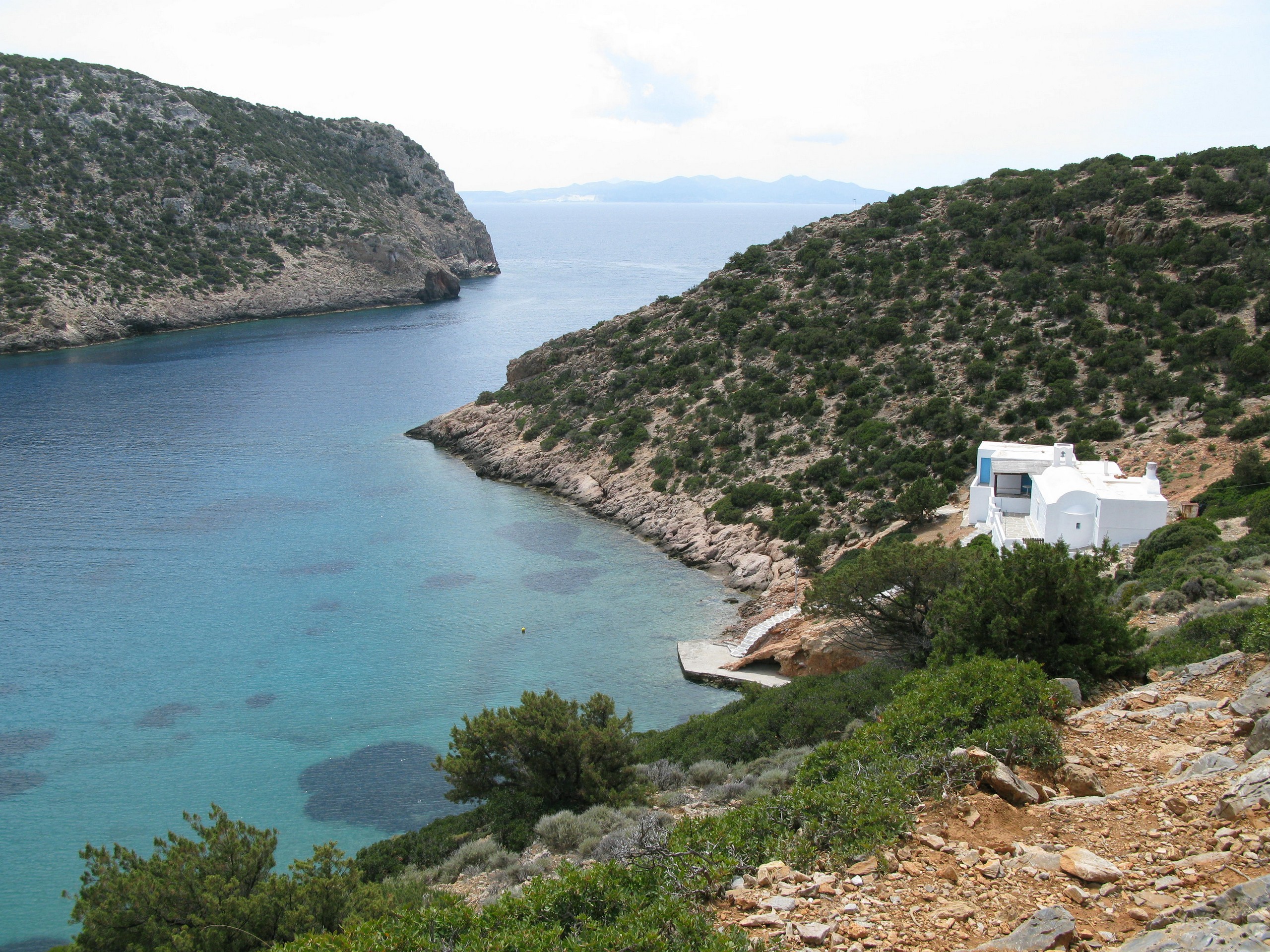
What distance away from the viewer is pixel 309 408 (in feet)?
194

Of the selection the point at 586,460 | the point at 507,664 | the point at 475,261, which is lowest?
the point at 507,664

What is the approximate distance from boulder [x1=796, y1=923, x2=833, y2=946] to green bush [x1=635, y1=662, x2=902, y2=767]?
8.21 m

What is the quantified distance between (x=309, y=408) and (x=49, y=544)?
25.3 m

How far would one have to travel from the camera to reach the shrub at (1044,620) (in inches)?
505

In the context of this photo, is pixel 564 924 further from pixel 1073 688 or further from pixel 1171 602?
pixel 1171 602

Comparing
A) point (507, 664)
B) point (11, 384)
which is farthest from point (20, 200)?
point (507, 664)

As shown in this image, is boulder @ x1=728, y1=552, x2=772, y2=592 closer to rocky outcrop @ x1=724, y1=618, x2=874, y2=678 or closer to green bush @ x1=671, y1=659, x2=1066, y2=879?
rocky outcrop @ x1=724, y1=618, x2=874, y2=678

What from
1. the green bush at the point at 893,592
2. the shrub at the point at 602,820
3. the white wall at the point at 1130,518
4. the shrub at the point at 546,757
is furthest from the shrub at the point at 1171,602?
the shrub at the point at 602,820

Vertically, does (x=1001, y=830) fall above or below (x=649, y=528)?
above

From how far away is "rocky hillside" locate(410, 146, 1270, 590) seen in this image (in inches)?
1249

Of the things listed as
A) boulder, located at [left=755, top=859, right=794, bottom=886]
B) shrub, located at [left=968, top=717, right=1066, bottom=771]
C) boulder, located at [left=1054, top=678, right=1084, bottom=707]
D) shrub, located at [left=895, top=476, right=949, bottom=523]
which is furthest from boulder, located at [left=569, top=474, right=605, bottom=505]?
boulder, located at [left=755, top=859, right=794, bottom=886]

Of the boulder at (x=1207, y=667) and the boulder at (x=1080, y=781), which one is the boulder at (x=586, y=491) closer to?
the boulder at (x=1207, y=667)

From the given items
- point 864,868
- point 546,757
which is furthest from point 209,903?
point 864,868

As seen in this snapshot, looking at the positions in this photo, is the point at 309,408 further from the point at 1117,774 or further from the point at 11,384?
the point at 1117,774
